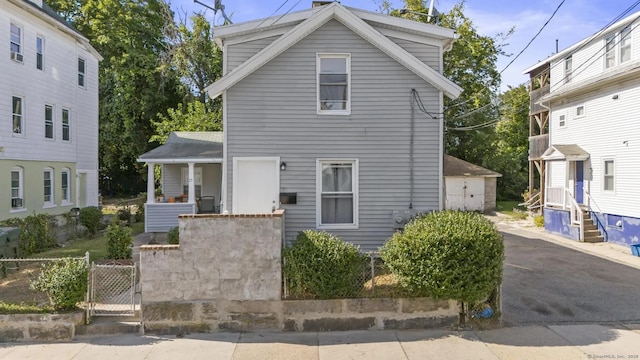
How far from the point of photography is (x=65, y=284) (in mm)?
5941

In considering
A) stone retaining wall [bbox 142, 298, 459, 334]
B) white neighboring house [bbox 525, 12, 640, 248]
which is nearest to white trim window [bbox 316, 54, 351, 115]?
stone retaining wall [bbox 142, 298, 459, 334]

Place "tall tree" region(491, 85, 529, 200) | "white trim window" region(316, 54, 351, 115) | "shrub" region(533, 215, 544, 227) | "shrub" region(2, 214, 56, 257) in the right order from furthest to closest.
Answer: "tall tree" region(491, 85, 529, 200) < "shrub" region(533, 215, 544, 227) < "shrub" region(2, 214, 56, 257) < "white trim window" region(316, 54, 351, 115)

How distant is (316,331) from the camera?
6.33 meters

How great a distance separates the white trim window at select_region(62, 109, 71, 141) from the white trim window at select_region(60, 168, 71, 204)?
146 cm

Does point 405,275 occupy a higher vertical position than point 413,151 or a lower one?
lower

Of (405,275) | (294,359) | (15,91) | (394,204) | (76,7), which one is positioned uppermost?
(76,7)

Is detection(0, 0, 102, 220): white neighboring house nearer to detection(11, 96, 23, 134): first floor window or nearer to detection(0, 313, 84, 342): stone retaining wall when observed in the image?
detection(11, 96, 23, 134): first floor window

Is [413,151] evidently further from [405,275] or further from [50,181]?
[50,181]

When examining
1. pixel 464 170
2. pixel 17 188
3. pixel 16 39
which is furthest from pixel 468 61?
pixel 17 188

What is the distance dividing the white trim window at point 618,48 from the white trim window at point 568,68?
221 centimetres

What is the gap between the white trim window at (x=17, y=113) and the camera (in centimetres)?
1464

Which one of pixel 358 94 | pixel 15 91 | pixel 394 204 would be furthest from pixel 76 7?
pixel 394 204

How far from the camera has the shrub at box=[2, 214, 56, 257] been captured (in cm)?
1159

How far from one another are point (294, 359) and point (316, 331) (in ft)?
3.14
